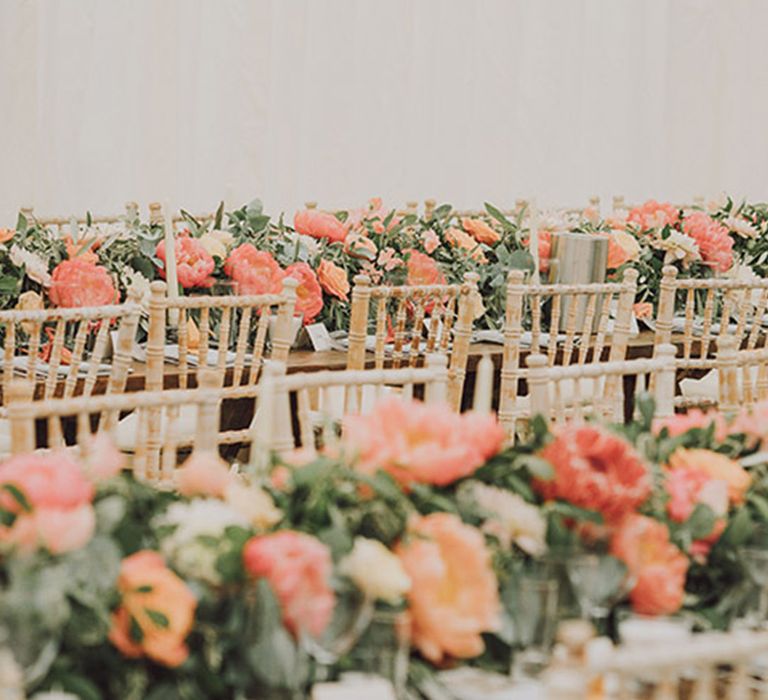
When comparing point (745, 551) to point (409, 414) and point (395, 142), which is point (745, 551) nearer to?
point (409, 414)

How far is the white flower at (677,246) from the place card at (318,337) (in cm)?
123

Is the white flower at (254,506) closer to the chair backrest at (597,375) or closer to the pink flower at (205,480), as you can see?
the pink flower at (205,480)

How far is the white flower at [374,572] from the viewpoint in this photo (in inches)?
50.6

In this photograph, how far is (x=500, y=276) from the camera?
4234mm

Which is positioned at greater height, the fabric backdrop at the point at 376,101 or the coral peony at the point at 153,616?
the fabric backdrop at the point at 376,101

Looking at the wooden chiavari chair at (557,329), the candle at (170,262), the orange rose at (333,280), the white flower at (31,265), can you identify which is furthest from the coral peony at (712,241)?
the white flower at (31,265)

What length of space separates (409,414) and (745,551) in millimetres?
363

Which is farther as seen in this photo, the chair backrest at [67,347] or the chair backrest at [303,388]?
the chair backrest at [67,347]

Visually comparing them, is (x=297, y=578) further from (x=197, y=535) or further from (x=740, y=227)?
(x=740, y=227)

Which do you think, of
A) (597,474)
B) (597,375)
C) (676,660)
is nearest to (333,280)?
(597,375)

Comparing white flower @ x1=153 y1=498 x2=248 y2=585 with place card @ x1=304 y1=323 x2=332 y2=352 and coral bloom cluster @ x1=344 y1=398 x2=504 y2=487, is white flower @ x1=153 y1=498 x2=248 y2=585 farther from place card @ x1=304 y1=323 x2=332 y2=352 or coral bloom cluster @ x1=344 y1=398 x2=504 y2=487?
place card @ x1=304 y1=323 x2=332 y2=352

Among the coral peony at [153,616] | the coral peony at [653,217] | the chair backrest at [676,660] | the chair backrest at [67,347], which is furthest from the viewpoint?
the coral peony at [653,217]

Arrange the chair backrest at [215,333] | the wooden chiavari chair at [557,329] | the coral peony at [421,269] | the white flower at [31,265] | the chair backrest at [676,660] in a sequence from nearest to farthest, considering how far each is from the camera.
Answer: the chair backrest at [676,660] < the chair backrest at [215,333] < the white flower at [31,265] < the wooden chiavari chair at [557,329] < the coral peony at [421,269]

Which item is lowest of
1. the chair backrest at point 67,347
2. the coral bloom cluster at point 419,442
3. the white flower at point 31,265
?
the chair backrest at point 67,347
